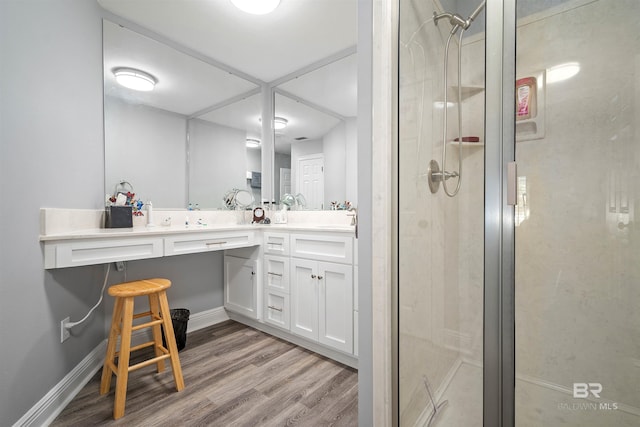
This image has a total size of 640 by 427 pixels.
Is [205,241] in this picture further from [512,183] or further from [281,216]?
[512,183]

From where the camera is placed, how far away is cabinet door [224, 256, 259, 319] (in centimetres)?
239

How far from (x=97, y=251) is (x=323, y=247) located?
128 centimetres

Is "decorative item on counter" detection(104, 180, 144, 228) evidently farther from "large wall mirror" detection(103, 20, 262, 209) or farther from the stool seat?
the stool seat

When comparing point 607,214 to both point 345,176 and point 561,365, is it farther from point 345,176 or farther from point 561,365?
point 345,176

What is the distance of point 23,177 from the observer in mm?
1255

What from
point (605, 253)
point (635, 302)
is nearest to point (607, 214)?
point (605, 253)

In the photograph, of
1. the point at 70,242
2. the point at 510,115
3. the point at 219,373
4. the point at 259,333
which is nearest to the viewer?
the point at 510,115

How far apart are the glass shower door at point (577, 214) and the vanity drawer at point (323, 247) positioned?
2.99 feet

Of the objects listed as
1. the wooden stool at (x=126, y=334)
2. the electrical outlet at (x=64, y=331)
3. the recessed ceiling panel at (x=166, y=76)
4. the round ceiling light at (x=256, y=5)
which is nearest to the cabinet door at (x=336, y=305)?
the wooden stool at (x=126, y=334)

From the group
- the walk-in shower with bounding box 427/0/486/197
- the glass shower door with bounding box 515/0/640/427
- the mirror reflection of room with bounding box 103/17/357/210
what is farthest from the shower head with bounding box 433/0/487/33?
the mirror reflection of room with bounding box 103/17/357/210

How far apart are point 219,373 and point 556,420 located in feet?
5.62

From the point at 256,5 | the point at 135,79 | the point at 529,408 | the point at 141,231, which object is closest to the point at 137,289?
the point at 141,231

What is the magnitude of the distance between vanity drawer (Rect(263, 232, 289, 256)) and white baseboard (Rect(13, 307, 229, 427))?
3.65 ft

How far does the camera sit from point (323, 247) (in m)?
1.96
